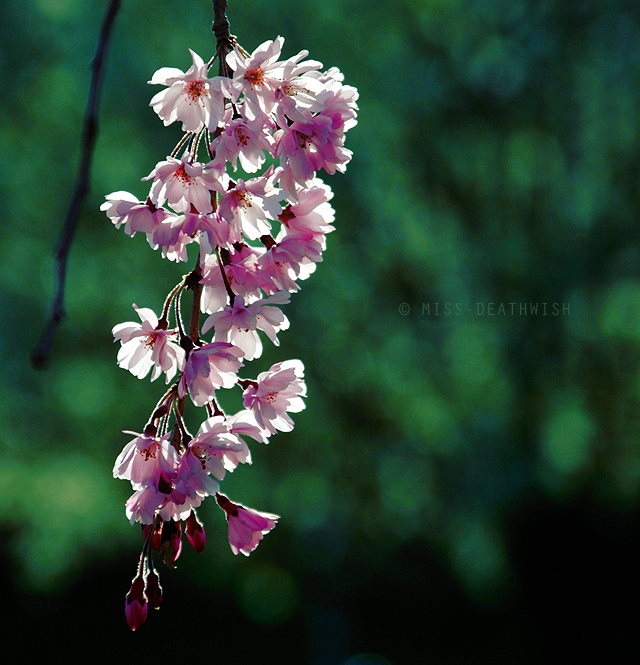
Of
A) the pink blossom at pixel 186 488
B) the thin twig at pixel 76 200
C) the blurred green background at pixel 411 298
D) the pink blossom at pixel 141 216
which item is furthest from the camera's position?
the blurred green background at pixel 411 298

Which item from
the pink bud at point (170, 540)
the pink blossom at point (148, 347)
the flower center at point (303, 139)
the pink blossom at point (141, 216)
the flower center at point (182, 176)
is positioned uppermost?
the flower center at point (303, 139)

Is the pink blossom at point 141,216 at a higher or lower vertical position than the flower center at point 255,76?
lower

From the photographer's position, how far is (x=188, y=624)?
25.5 ft

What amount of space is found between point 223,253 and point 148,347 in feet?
0.55

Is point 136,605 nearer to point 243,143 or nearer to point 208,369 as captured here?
point 208,369

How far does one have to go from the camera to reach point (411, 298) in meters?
6.12

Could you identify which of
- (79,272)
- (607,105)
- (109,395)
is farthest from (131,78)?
(607,105)

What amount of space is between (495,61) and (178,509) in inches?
248

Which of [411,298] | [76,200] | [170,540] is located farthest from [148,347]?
[411,298]

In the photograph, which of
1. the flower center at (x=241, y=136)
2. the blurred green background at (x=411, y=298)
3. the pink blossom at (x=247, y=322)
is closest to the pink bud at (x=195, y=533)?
the pink blossom at (x=247, y=322)

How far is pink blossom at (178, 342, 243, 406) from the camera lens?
0.75m

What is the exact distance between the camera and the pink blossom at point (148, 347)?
859mm

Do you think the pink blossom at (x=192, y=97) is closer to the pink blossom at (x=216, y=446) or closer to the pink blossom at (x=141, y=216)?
the pink blossom at (x=141, y=216)

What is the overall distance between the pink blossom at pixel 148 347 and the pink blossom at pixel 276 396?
0.11 meters
